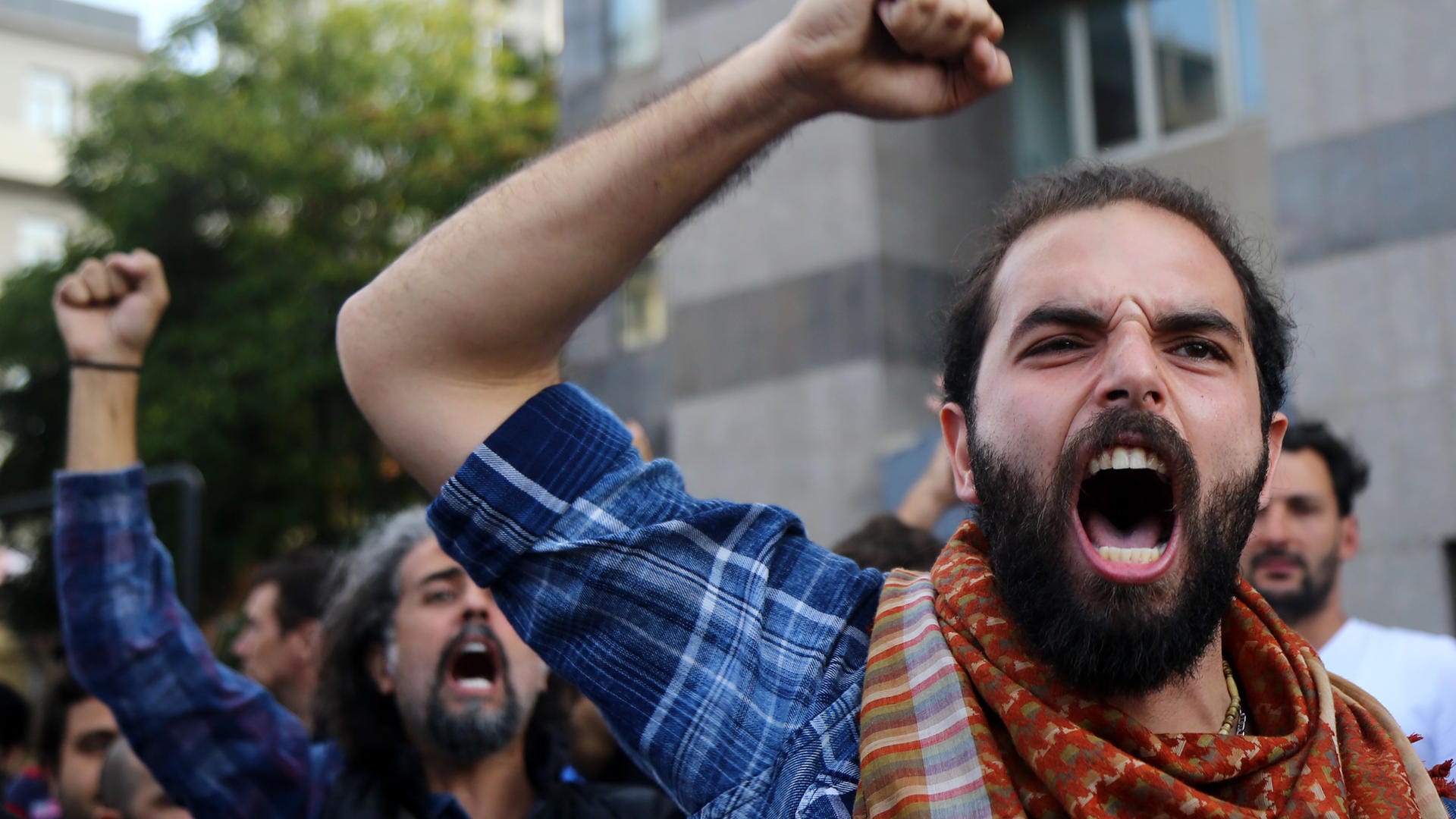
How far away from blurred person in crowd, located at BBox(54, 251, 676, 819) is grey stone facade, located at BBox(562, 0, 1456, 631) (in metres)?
5.65

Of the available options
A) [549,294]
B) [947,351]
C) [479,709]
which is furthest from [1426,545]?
[549,294]

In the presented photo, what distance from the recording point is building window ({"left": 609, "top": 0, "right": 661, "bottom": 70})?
1596 centimetres

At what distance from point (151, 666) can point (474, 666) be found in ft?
2.42

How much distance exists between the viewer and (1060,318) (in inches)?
79.0

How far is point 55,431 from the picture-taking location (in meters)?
20.3

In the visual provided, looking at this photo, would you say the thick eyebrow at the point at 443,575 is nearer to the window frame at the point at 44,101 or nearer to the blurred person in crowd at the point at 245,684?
the blurred person in crowd at the point at 245,684

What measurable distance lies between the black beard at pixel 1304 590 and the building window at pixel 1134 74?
26.1ft

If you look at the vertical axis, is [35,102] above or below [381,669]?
above

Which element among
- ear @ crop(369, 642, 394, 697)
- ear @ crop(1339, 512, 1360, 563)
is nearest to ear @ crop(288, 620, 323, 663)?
ear @ crop(369, 642, 394, 697)

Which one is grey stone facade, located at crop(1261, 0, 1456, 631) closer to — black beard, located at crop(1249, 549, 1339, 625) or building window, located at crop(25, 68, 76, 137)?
black beard, located at crop(1249, 549, 1339, 625)

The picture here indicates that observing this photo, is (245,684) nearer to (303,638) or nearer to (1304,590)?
(303,638)

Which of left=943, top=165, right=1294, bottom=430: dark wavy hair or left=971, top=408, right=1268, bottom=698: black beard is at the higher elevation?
left=943, top=165, right=1294, bottom=430: dark wavy hair

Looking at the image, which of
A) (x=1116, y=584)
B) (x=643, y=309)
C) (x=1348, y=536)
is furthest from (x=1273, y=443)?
(x=643, y=309)

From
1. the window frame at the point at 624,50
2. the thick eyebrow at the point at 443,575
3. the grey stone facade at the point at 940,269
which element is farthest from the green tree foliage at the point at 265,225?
the thick eyebrow at the point at 443,575
